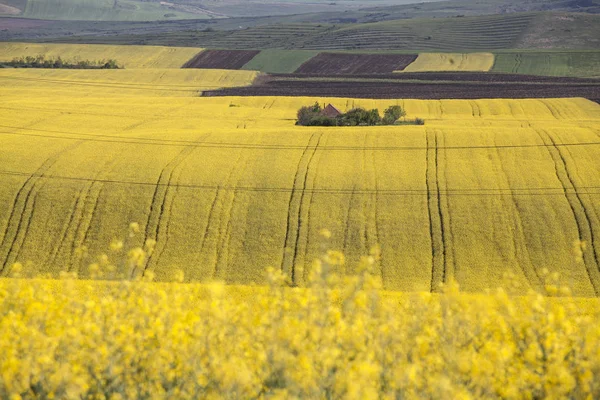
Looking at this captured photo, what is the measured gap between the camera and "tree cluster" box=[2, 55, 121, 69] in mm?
110250

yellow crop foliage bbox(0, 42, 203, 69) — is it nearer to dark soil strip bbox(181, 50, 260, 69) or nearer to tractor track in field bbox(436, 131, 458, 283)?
dark soil strip bbox(181, 50, 260, 69)

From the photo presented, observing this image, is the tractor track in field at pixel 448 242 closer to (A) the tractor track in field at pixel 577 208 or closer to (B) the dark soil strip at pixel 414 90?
(A) the tractor track in field at pixel 577 208

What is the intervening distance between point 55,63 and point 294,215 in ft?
288

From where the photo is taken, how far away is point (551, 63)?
108000 millimetres

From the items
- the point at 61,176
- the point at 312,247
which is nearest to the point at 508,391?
the point at 312,247

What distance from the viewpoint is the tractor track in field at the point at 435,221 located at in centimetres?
3082

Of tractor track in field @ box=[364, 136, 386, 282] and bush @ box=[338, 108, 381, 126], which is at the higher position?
tractor track in field @ box=[364, 136, 386, 282]

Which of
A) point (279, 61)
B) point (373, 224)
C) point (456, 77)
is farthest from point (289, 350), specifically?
point (279, 61)

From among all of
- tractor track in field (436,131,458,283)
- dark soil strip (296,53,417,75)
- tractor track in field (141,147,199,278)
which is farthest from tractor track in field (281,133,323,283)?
dark soil strip (296,53,417,75)

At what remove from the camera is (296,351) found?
41.5 ft

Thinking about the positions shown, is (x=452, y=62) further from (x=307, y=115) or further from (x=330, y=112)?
(x=307, y=115)

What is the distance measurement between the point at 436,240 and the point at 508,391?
2115 cm

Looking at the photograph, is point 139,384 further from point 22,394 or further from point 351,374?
point 351,374

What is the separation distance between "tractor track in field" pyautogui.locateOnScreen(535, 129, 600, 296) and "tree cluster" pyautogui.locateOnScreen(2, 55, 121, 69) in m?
81.4
